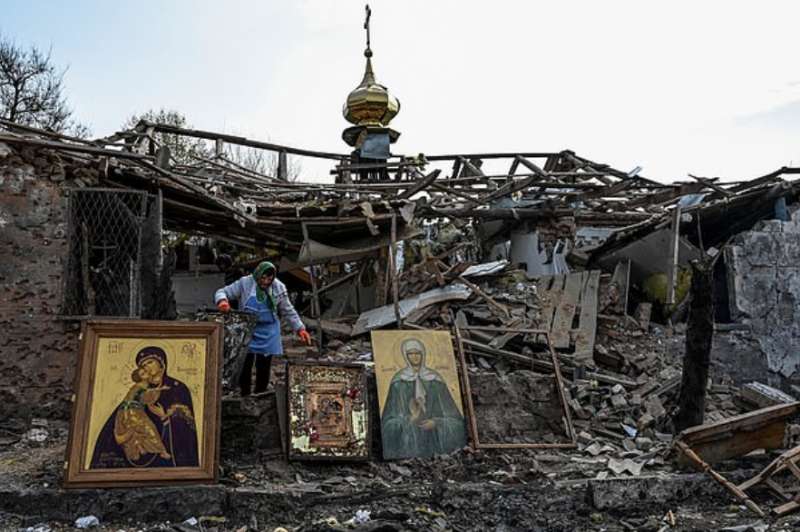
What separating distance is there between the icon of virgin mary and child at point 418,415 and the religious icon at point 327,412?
29 cm

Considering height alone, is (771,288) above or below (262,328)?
above

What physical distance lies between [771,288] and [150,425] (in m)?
8.71

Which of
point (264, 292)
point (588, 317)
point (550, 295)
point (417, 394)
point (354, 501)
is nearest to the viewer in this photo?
point (354, 501)

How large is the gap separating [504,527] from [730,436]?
2561 mm

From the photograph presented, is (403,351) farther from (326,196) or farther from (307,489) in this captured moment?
(326,196)

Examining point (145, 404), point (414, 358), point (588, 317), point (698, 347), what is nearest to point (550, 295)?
point (588, 317)

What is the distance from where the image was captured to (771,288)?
10.4m

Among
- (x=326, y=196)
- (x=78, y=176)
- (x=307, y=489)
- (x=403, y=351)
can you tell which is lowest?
(x=307, y=489)

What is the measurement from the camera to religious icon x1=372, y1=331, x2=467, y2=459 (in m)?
7.06

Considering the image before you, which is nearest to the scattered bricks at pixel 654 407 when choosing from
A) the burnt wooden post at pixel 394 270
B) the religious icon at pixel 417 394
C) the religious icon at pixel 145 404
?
the religious icon at pixel 417 394

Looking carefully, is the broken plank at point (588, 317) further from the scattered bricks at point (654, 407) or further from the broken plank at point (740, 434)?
the broken plank at point (740, 434)

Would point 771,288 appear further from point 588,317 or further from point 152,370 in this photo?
point 152,370

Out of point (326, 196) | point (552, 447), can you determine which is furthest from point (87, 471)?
point (326, 196)

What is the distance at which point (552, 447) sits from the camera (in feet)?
24.3
